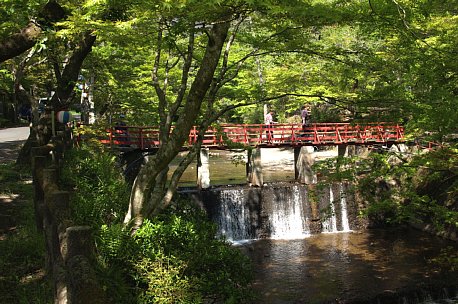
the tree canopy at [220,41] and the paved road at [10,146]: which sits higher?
the tree canopy at [220,41]

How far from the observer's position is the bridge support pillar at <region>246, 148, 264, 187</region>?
23.3 meters

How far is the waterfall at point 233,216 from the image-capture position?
72.2 ft

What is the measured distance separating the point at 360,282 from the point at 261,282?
12.0 feet

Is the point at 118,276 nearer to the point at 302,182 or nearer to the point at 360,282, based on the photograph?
the point at 360,282

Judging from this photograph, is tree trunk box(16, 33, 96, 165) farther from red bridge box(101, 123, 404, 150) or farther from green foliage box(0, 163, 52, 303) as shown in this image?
red bridge box(101, 123, 404, 150)

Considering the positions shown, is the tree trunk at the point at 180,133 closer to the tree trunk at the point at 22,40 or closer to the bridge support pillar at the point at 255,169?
the tree trunk at the point at 22,40

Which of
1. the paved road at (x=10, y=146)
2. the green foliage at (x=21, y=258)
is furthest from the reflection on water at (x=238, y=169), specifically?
the green foliage at (x=21, y=258)

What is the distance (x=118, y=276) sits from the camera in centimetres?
700

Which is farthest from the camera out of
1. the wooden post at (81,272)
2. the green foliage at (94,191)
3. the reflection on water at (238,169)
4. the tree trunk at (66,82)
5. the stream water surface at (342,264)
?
the reflection on water at (238,169)

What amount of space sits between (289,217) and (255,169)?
3.21 m

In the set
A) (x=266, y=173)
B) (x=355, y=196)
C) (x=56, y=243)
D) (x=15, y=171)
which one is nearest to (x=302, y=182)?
(x=355, y=196)

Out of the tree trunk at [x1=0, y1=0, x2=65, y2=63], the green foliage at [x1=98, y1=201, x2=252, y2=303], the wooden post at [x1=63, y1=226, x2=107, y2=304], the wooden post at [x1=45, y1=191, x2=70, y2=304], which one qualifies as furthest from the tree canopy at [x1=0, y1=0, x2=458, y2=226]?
the wooden post at [x1=63, y1=226, x2=107, y2=304]

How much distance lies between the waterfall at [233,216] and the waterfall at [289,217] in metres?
1.47

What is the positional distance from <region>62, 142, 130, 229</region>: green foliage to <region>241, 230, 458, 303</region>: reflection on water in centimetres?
662
